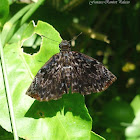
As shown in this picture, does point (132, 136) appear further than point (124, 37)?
No

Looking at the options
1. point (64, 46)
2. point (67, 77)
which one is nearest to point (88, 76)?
point (67, 77)

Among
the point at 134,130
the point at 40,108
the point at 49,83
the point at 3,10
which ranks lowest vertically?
the point at 134,130

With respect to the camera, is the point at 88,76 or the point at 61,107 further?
the point at 88,76

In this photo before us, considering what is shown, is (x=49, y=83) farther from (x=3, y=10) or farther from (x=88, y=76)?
(x=3, y=10)

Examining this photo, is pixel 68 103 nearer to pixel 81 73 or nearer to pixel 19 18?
pixel 81 73

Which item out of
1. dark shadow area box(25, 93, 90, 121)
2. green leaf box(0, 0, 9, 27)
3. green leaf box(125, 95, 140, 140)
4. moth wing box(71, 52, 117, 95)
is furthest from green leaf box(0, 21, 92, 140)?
green leaf box(125, 95, 140, 140)

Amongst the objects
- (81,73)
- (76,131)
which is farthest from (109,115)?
(76,131)
